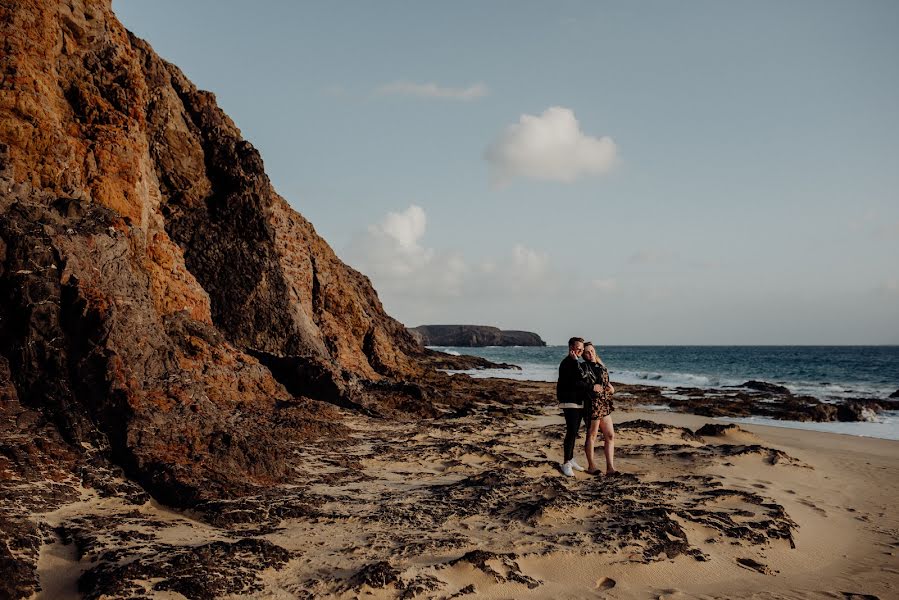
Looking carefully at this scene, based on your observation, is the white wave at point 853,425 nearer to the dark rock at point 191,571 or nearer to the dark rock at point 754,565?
the dark rock at point 754,565

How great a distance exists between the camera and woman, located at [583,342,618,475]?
7.88 meters

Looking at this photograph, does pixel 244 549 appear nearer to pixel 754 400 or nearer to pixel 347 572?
pixel 347 572

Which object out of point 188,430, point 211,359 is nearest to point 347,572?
point 188,430

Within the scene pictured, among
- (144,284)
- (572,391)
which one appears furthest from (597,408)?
(144,284)

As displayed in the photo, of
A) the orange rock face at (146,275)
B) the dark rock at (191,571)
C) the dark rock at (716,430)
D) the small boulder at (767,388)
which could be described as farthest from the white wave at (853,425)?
the dark rock at (191,571)

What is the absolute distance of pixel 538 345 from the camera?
192375mm

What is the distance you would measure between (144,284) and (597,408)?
22.8ft

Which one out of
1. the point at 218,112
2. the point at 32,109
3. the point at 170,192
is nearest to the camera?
the point at 32,109

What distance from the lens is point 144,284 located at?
8469 mm

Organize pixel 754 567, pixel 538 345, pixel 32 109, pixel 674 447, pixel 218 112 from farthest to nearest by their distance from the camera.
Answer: pixel 538 345
pixel 218 112
pixel 674 447
pixel 32 109
pixel 754 567

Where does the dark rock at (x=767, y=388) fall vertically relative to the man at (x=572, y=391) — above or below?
below

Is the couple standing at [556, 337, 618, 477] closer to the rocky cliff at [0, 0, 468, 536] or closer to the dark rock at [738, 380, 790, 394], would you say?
the rocky cliff at [0, 0, 468, 536]

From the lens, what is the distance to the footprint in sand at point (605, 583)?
436 cm

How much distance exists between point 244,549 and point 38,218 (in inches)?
220
